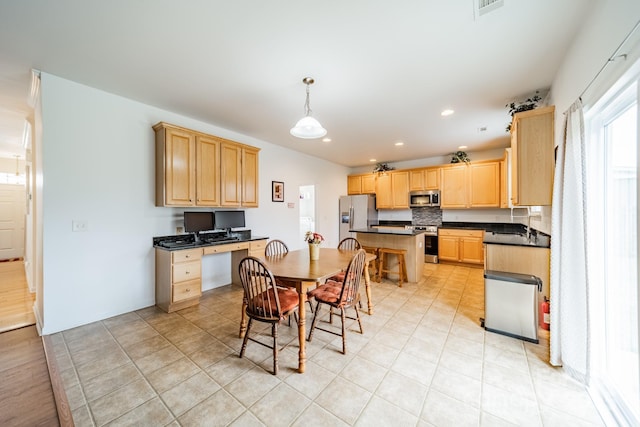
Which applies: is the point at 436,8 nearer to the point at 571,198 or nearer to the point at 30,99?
the point at 571,198

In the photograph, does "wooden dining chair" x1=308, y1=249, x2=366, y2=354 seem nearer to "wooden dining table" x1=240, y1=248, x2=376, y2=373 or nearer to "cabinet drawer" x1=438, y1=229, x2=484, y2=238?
"wooden dining table" x1=240, y1=248, x2=376, y2=373

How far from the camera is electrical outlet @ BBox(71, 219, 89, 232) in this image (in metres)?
2.72

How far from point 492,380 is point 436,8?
2.74m

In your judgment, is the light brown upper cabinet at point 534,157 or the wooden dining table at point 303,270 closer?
the wooden dining table at point 303,270

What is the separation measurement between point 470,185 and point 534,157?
10.9 ft

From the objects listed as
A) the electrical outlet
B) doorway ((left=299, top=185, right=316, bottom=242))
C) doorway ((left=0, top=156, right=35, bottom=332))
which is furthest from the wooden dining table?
doorway ((left=0, top=156, right=35, bottom=332))

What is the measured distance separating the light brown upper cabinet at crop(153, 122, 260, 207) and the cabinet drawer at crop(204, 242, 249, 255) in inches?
25.0

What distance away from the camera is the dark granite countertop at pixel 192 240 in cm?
324

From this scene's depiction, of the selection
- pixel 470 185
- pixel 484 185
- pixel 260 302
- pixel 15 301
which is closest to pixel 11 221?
pixel 15 301

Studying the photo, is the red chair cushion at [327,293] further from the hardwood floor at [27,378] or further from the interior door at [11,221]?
the interior door at [11,221]

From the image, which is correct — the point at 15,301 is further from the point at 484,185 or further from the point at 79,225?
the point at 484,185

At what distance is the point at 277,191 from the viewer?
5.14 meters

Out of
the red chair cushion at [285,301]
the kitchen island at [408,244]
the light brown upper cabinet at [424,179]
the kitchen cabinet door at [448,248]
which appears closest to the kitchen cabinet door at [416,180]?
the light brown upper cabinet at [424,179]

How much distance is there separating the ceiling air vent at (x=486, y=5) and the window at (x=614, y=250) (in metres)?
0.90
